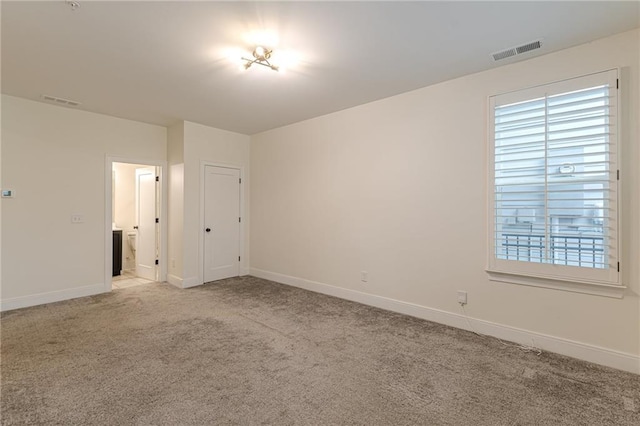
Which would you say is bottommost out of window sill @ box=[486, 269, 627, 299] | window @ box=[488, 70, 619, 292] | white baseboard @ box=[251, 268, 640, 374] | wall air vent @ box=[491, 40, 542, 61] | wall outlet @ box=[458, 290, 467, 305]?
white baseboard @ box=[251, 268, 640, 374]

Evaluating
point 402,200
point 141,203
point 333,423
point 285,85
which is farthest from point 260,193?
point 333,423

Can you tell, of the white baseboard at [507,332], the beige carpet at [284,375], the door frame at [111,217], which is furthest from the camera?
the door frame at [111,217]

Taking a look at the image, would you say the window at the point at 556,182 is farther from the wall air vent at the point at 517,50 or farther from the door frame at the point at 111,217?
the door frame at the point at 111,217

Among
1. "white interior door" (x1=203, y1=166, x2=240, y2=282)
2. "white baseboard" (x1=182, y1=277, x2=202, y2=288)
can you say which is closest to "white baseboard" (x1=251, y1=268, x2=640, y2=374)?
"white interior door" (x1=203, y1=166, x2=240, y2=282)

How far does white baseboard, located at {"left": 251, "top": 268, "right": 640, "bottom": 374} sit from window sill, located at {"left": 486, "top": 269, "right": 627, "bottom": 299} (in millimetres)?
462

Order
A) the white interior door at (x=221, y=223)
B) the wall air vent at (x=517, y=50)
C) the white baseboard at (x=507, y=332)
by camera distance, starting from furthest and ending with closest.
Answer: the white interior door at (x=221, y=223), the wall air vent at (x=517, y=50), the white baseboard at (x=507, y=332)

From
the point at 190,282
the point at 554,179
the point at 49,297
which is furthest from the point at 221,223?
the point at 554,179

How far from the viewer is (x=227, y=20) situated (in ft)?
7.59

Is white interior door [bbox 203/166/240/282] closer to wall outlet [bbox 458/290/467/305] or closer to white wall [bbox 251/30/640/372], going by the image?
white wall [bbox 251/30/640/372]

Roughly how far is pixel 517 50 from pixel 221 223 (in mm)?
4886

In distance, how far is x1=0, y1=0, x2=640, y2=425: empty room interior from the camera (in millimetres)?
2154

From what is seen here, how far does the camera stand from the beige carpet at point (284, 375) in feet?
6.25

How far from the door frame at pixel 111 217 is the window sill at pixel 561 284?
16.6 ft

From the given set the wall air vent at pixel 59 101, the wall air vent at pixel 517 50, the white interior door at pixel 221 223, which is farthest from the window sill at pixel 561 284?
the wall air vent at pixel 59 101
